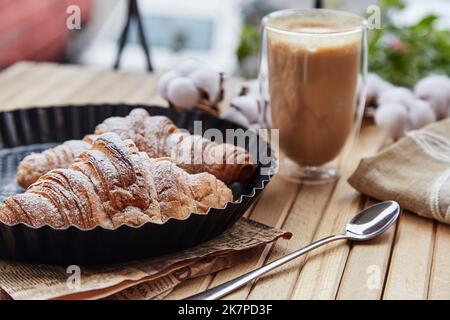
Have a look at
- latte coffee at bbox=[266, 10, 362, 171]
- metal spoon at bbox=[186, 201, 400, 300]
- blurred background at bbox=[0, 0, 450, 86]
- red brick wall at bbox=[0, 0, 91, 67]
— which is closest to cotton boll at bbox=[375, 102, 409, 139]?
latte coffee at bbox=[266, 10, 362, 171]

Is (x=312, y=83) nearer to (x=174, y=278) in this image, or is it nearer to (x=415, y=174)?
(x=415, y=174)

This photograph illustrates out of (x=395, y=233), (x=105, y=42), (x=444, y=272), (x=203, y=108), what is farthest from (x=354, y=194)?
(x=105, y=42)

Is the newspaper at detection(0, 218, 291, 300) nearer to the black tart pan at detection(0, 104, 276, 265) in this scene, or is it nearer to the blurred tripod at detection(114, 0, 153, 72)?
the black tart pan at detection(0, 104, 276, 265)

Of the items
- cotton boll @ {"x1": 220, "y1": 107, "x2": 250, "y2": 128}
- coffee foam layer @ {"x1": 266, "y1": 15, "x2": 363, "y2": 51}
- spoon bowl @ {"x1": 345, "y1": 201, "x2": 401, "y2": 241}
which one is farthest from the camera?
cotton boll @ {"x1": 220, "y1": 107, "x2": 250, "y2": 128}

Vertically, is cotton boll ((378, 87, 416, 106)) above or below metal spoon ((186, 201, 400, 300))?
above

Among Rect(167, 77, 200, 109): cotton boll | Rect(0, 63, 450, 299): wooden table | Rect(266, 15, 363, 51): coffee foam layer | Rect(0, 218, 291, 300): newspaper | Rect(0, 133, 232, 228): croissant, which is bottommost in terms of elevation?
Rect(0, 63, 450, 299): wooden table
